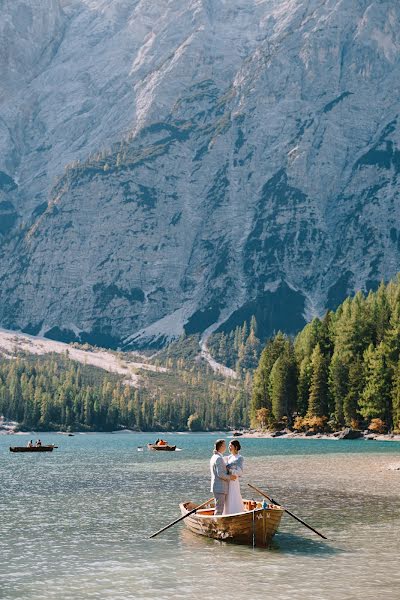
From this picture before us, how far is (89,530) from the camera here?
4322 centimetres

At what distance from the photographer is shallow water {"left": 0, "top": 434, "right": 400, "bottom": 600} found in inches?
1194

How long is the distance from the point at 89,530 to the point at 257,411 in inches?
5967

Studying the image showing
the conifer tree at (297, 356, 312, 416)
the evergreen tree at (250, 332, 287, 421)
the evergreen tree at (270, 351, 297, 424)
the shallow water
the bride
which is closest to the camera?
the shallow water

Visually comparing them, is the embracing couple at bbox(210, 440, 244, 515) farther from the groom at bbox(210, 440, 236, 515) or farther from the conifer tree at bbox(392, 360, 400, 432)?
the conifer tree at bbox(392, 360, 400, 432)

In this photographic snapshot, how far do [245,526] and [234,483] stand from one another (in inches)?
96.0

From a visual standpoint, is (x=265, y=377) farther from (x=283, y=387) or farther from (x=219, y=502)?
(x=219, y=502)

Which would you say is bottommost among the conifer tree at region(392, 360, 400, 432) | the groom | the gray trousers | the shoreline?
the gray trousers

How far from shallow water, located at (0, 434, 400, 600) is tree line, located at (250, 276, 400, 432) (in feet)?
260

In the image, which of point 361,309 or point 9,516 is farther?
point 361,309

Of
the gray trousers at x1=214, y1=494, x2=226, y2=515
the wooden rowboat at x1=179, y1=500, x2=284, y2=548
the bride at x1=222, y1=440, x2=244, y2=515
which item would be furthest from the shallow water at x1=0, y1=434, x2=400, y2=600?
the bride at x1=222, y1=440, x2=244, y2=515

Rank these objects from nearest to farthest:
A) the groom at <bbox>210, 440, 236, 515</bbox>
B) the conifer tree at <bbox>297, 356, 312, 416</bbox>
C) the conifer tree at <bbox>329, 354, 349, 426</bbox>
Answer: the groom at <bbox>210, 440, 236, 515</bbox> < the conifer tree at <bbox>329, 354, 349, 426</bbox> < the conifer tree at <bbox>297, 356, 312, 416</bbox>

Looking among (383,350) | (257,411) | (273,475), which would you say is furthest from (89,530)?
(257,411)

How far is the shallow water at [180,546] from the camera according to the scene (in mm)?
30328

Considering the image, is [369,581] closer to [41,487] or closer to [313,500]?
[313,500]
